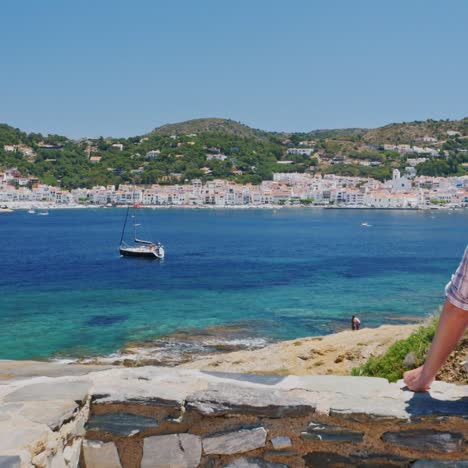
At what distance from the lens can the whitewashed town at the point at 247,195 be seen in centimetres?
15375

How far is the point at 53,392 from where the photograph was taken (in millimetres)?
2781

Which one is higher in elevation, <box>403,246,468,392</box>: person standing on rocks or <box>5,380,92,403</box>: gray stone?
<box>403,246,468,392</box>: person standing on rocks

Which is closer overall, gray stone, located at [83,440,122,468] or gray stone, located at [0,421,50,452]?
gray stone, located at [0,421,50,452]

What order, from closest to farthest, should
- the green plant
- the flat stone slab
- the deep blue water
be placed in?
the flat stone slab
the green plant
the deep blue water

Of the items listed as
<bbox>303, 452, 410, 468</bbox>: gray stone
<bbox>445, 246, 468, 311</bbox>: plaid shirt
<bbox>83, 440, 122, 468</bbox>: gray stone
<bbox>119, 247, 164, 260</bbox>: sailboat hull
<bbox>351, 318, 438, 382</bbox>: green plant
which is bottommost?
<bbox>119, 247, 164, 260</bbox>: sailboat hull

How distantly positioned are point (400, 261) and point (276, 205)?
113 meters

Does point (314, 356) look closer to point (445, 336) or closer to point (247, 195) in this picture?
point (445, 336)

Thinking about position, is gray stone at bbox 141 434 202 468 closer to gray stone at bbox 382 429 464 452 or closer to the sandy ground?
gray stone at bbox 382 429 464 452

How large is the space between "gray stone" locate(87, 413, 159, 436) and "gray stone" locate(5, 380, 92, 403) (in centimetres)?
13

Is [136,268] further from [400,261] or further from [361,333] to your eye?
[361,333]

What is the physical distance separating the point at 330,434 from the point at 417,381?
0.44 meters

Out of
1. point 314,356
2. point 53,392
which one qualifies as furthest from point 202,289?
point 53,392

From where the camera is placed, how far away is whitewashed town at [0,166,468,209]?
6053 inches

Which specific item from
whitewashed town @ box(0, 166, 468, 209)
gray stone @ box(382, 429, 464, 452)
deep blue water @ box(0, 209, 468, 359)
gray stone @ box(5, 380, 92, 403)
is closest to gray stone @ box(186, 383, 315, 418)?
gray stone @ box(382, 429, 464, 452)
